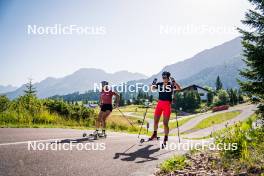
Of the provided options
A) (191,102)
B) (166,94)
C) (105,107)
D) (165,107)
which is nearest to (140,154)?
(165,107)

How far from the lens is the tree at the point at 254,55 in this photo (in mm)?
16744

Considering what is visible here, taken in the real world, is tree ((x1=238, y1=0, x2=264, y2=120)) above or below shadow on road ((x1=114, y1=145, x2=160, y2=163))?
above

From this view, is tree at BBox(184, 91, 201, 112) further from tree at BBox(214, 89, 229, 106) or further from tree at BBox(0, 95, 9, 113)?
tree at BBox(0, 95, 9, 113)

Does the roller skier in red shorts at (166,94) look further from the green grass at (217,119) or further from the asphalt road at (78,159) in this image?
the green grass at (217,119)

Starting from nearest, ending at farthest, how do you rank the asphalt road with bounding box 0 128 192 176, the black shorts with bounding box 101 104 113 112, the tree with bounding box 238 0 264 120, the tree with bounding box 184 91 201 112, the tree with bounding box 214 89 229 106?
1. the asphalt road with bounding box 0 128 192 176
2. the black shorts with bounding box 101 104 113 112
3. the tree with bounding box 238 0 264 120
4. the tree with bounding box 214 89 229 106
5. the tree with bounding box 184 91 201 112

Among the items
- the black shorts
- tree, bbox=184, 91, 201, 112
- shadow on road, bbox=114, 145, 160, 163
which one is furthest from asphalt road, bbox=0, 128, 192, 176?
tree, bbox=184, 91, 201, 112

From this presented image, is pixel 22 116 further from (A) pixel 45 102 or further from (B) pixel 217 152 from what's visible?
(B) pixel 217 152

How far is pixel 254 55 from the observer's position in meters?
16.9

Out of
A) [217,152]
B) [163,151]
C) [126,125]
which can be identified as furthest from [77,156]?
[126,125]

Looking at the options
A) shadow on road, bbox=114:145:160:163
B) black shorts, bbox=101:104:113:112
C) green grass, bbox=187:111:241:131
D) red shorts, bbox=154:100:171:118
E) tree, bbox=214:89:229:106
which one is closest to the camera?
shadow on road, bbox=114:145:160:163

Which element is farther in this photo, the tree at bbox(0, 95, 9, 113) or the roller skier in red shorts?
the tree at bbox(0, 95, 9, 113)

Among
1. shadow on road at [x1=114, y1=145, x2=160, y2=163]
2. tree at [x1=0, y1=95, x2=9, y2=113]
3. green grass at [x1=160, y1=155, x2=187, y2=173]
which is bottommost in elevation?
shadow on road at [x1=114, y1=145, x2=160, y2=163]

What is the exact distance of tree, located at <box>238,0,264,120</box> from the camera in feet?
54.9

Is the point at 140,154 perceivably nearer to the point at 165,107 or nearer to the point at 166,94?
the point at 165,107
